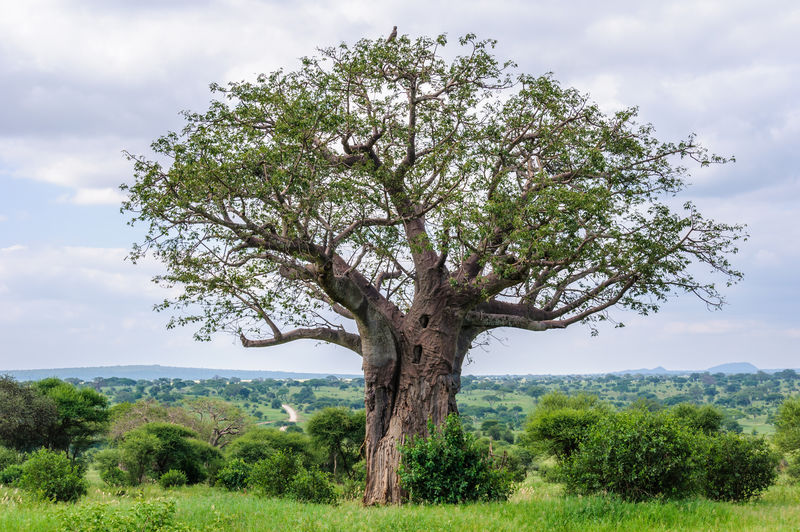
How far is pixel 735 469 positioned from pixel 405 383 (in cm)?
710

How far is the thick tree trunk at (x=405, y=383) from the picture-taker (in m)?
13.7

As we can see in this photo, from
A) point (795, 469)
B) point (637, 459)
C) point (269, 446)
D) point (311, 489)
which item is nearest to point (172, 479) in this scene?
point (269, 446)

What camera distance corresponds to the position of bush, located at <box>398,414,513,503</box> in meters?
11.7

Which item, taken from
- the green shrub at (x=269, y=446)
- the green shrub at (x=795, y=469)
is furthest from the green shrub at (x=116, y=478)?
the green shrub at (x=795, y=469)

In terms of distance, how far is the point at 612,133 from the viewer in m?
14.8

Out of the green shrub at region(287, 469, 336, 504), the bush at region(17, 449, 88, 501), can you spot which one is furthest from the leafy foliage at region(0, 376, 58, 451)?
the green shrub at region(287, 469, 336, 504)

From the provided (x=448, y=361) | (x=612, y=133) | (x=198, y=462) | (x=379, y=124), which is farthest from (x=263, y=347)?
(x=198, y=462)

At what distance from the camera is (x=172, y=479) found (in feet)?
86.4

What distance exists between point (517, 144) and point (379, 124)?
3288 millimetres

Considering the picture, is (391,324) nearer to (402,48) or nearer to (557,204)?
(557,204)

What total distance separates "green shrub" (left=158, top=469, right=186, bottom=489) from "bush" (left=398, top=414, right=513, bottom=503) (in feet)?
58.0

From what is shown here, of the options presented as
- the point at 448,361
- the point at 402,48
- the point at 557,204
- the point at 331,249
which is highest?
the point at 402,48

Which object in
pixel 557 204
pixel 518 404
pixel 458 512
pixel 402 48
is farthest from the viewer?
pixel 518 404

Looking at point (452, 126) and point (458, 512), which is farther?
point (452, 126)
